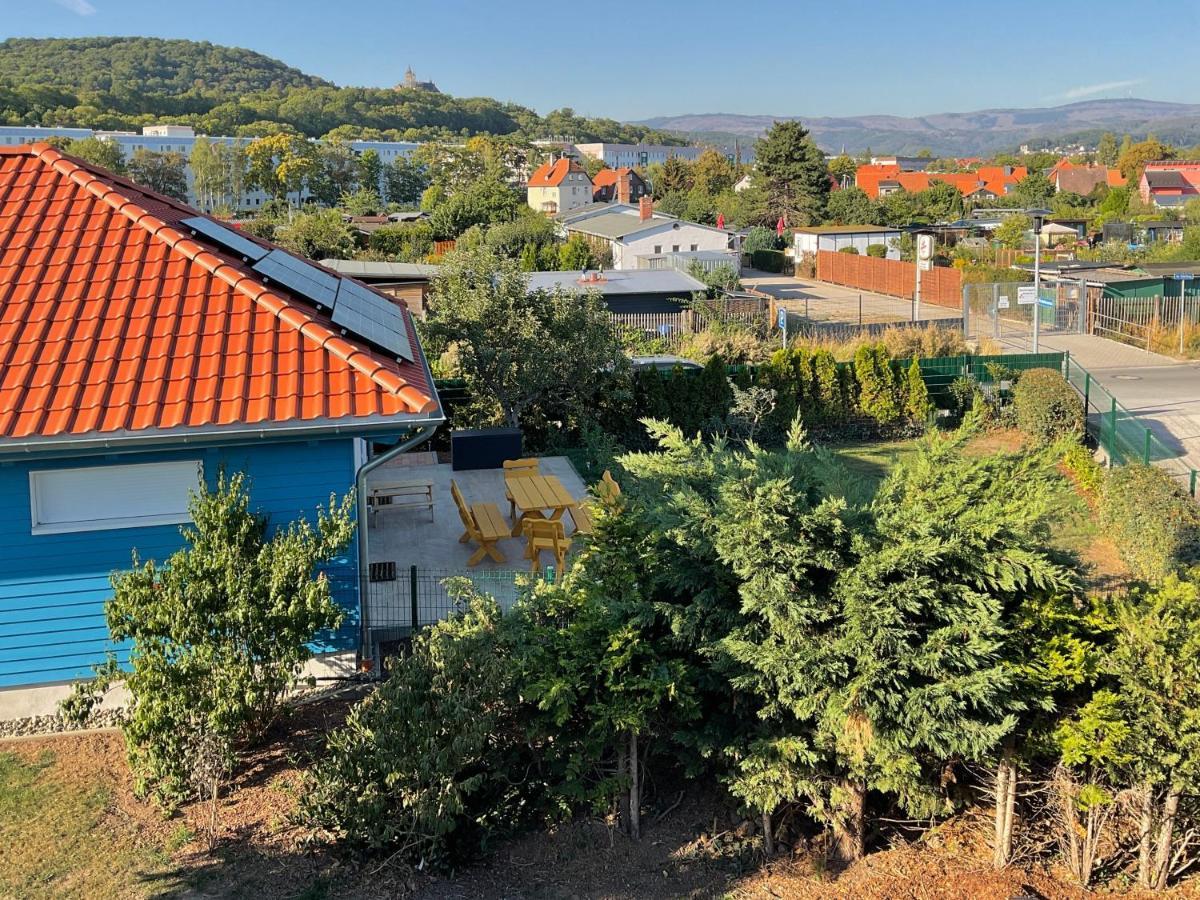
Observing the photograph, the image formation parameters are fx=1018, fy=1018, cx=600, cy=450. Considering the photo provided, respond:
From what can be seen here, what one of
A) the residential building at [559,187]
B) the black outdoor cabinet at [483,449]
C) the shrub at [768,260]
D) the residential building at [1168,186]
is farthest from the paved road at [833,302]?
the residential building at [559,187]

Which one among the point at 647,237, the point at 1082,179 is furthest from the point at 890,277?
the point at 1082,179

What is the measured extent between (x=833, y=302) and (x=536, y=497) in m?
35.7

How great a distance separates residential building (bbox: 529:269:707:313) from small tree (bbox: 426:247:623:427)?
12.7m

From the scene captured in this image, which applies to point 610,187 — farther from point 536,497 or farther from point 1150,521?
point 1150,521

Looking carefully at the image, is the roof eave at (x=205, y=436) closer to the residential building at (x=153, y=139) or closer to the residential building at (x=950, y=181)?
the residential building at (x=950, y=181)

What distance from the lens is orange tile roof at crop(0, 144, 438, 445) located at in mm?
8305

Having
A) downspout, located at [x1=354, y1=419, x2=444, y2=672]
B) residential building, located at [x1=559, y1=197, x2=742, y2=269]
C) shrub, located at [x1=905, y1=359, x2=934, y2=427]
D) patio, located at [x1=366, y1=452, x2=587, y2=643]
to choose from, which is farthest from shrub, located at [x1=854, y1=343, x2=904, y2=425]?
residential building, located at [x1=559, y1=197, x2=742, y2=269]

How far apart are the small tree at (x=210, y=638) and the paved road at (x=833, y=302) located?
33.7 metres

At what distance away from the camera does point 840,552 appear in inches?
261

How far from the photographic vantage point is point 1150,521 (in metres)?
12.5

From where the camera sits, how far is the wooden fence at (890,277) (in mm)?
43188

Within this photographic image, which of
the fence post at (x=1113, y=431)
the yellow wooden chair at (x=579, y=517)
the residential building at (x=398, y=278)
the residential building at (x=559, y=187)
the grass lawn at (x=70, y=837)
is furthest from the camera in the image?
the residential building at (x=559, y=187)

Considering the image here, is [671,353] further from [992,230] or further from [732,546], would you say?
[992,230]

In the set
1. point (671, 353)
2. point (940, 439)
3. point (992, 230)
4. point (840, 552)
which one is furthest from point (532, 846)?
point (992, 230)
